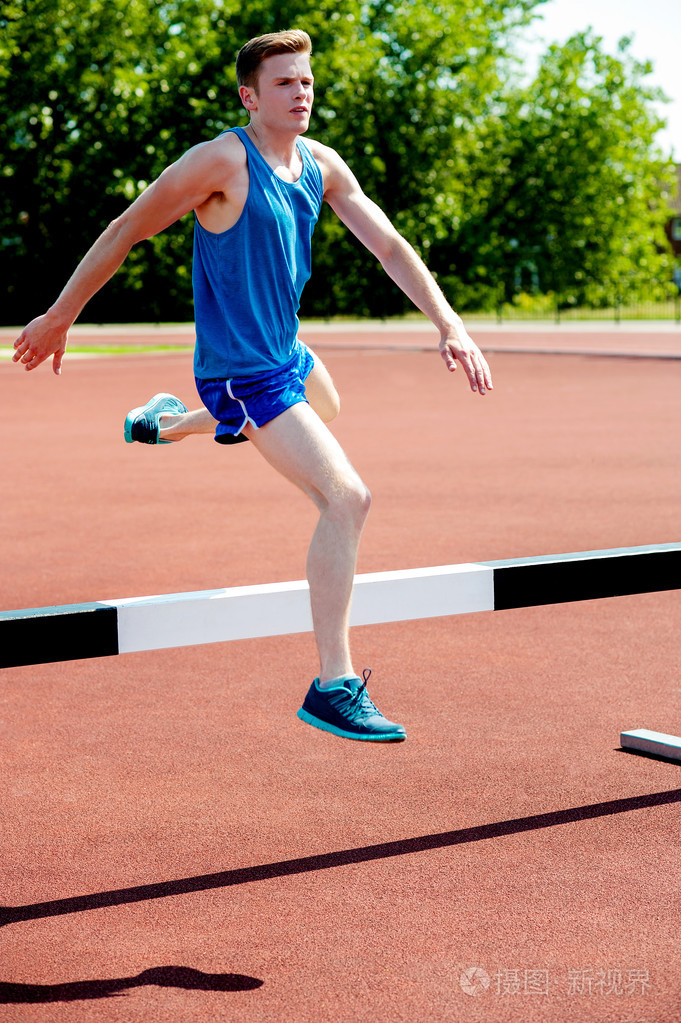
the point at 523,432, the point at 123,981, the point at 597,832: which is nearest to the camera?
the point at 123,981

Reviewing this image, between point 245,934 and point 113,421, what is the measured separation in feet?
47.0

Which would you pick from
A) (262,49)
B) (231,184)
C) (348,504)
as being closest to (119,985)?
(348,504)

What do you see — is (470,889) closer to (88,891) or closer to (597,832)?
(597,832)

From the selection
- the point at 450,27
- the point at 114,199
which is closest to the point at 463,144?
the point at 450,27

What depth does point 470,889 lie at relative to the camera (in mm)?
3527

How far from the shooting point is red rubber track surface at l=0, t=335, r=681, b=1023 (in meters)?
3.05

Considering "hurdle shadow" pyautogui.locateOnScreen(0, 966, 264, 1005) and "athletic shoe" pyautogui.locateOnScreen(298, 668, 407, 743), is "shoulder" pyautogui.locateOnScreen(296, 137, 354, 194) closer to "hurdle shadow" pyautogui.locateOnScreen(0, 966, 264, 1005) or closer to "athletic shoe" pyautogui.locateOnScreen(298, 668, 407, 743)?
"athletic shoe" pyautogui.locateOnScreen(298, 668, 407, 743)

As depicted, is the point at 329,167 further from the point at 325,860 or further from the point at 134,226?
the point at 325,860

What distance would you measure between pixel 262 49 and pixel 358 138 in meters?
51.9

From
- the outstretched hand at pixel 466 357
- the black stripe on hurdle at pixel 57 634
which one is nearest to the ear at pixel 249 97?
the outstretched hand at pixel 466 357

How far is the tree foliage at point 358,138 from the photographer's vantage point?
51062 mm

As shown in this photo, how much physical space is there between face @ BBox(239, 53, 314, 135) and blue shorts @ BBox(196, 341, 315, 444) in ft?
2.06

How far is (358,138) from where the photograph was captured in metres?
53.5

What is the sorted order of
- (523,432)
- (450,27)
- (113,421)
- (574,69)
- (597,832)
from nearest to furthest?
(597,832) → (523,432) → (113,421) → (450,27) → (574,69)
